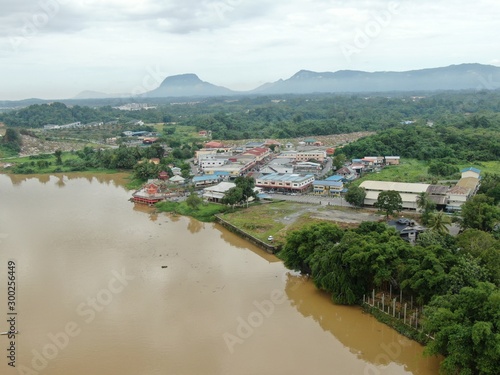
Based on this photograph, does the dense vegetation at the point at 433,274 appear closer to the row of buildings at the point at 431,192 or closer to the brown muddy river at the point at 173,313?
the brown muddy river at the point at 173,313

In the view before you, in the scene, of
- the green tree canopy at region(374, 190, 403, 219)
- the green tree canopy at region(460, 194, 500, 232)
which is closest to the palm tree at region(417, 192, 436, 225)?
the green tree canopy at region(374, 190, 403, 219)

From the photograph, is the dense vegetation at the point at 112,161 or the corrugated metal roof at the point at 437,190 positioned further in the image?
the dense vegetation at the point at 112,161

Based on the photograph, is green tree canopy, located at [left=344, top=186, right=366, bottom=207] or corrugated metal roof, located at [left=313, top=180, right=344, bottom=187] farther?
corrugated metal roof, located at [left=313, top=180, right=344, bottom=187]

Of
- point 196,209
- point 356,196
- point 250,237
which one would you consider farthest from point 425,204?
point 196,209

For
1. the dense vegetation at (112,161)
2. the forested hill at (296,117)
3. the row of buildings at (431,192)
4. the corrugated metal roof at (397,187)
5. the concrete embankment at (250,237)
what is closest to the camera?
the concrete embankment at (250,237)

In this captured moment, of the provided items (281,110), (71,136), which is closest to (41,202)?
(71,136)

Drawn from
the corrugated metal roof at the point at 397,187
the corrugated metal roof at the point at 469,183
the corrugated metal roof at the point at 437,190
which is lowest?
the corrugated metal roof at the point at 469,183

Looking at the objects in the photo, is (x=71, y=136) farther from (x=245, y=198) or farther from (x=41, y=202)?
(x=245, y=198)

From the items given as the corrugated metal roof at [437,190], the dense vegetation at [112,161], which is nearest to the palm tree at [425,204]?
the corrugated metal roof at [437,190]

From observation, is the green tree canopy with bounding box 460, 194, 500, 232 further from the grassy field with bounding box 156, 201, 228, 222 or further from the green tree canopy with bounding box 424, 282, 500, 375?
the grassy field with bounding box 156, 201, 228, 222
